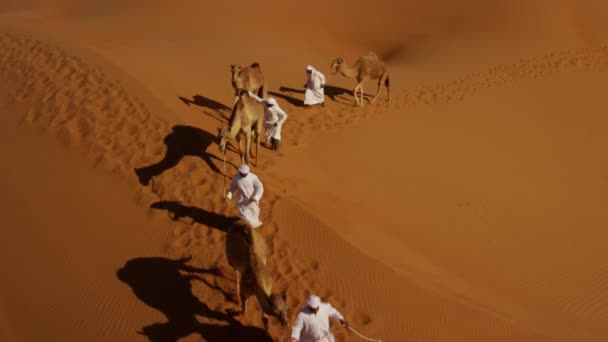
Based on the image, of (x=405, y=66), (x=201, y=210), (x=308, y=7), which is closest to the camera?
(x=201, y=210)

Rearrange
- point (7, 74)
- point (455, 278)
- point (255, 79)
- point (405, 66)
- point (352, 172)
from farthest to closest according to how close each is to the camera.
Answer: point (405, 66) → point (7, 74) → point (255, 79) → point (352, 172) → point (455, 278)

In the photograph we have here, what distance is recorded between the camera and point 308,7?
75.9 feet

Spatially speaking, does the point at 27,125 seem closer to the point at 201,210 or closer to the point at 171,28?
the point at 201,210

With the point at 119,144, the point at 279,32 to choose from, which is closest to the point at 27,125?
the point at 119,144

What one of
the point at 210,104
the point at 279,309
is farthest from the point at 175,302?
the point at 210,104

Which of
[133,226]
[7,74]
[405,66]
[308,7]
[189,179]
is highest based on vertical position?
[308,7]

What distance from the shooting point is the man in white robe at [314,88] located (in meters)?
12.9

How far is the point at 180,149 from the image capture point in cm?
976

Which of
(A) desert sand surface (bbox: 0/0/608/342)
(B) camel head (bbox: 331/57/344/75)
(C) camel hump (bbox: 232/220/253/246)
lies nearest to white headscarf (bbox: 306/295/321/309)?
(A) desert sand surface (bbox: 0/0/608/342)

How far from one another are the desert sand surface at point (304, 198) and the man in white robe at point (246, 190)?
2.54 ft

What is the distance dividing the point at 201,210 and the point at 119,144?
8.43ft

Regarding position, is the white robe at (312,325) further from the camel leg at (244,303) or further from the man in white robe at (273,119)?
the man in white robe at (273,119)

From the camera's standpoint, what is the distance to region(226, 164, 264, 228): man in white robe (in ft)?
24.1

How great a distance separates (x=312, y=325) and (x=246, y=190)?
2.46 m
